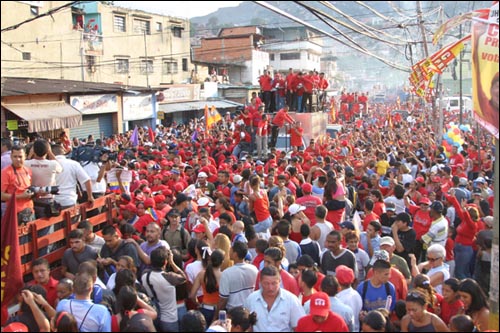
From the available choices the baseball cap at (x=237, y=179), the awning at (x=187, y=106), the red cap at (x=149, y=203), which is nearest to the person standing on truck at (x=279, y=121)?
the baseball cap at (x=237, y=179)

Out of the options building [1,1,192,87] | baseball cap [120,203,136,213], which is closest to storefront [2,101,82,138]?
building [1,1,192,87]

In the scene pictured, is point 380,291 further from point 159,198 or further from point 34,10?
point 34,10

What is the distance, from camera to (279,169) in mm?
11156

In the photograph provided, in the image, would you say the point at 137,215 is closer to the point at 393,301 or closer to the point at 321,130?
the point at 393,301

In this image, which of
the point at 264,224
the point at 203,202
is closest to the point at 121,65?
the point at 203,202

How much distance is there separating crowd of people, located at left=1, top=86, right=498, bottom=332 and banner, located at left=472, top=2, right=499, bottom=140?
5.18ft

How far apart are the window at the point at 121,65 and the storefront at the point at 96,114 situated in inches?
415

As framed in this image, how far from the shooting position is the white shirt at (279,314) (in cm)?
461

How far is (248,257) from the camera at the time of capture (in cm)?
594

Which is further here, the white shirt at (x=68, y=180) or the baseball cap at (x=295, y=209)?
the baseball cap at (x=295, y=209)

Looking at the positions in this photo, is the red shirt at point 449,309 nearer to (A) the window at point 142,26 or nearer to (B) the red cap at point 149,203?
(B) the red cap at point 149,203

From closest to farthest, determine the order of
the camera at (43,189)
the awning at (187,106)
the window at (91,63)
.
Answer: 1. the camera at (43,189)
2. the awning at (187,106)
3. the window at (91,63)

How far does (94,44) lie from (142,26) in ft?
19.7

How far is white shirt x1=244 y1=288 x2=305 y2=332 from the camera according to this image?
15.1ft
